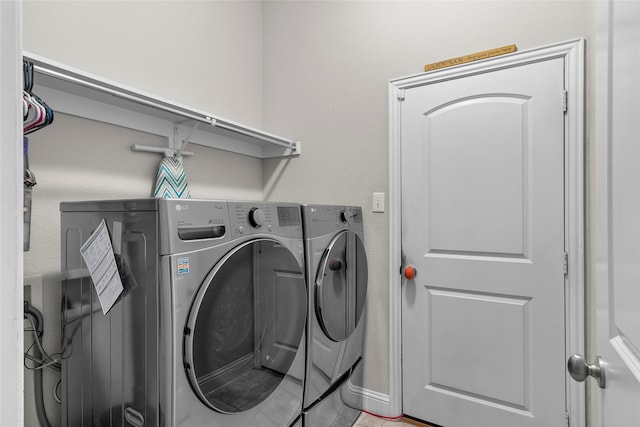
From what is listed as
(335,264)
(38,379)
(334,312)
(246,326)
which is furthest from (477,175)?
(38,379)

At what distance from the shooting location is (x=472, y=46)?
Answer: 72.8 inches

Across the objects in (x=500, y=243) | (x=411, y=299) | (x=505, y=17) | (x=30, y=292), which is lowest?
(x=411, y=299)

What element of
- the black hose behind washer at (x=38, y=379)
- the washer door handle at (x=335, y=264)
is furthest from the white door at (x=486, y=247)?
the black hose behind washer at (x=38, y=379)

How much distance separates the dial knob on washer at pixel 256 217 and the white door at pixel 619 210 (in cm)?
95

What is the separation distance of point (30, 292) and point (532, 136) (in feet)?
7.45

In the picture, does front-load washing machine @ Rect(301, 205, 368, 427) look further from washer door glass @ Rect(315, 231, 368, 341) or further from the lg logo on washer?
the lg logo on washer

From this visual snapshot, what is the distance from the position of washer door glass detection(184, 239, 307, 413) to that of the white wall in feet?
2.81

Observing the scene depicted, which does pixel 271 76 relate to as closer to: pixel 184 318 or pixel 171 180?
pixel 171 180

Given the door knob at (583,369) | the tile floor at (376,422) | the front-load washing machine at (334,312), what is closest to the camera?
the door knob at (583,369)

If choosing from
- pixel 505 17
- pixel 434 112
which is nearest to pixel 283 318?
pixel 434 112

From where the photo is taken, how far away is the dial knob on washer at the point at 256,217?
122cm

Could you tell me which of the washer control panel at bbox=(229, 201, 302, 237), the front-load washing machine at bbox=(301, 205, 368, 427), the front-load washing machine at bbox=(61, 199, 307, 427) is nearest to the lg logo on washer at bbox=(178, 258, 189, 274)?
the front-load washing machine at bbox=(61, 199, 307, 427)

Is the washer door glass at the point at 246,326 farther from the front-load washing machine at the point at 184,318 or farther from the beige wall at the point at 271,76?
the beige wall at the point at 271,76

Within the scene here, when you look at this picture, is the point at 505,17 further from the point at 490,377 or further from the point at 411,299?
the point at 490,377
